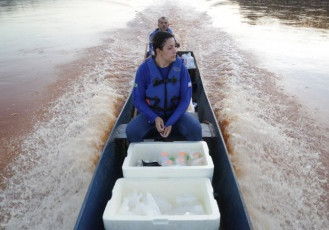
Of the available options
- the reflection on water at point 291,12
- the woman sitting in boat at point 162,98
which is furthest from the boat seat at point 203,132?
the reflection on water at point 291,12

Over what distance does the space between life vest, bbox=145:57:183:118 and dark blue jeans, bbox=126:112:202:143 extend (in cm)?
19

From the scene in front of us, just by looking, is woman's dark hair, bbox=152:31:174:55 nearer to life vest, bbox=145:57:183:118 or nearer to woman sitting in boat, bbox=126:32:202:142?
woman sitting in boat, bbox=126:32:202:142

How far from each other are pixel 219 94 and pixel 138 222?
5163 mm

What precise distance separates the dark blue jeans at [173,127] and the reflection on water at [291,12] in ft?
43.7

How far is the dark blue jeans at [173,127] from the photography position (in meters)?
3.04

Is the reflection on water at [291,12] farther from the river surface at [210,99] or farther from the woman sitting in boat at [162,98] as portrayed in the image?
the woman sitting in boat at [162,98]

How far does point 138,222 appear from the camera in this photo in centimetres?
203

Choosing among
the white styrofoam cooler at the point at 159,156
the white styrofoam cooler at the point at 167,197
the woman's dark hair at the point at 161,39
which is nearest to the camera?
the white styrofoam cooler at the point at 167,197

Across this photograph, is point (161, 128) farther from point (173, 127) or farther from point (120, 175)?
point (120, 175)

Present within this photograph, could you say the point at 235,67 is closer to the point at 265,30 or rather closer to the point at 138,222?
the point at 265,30

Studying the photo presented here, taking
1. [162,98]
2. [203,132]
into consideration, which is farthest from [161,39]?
[203,132]

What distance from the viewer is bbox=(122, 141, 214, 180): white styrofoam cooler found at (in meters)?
2.50

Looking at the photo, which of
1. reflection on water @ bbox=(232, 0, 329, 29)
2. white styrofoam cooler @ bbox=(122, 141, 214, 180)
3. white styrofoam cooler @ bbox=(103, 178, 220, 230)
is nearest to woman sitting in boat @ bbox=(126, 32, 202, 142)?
white styrofoam cooler @ bbox=(122, 141, 214, 180)

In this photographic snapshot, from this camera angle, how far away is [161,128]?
10.2 ft
